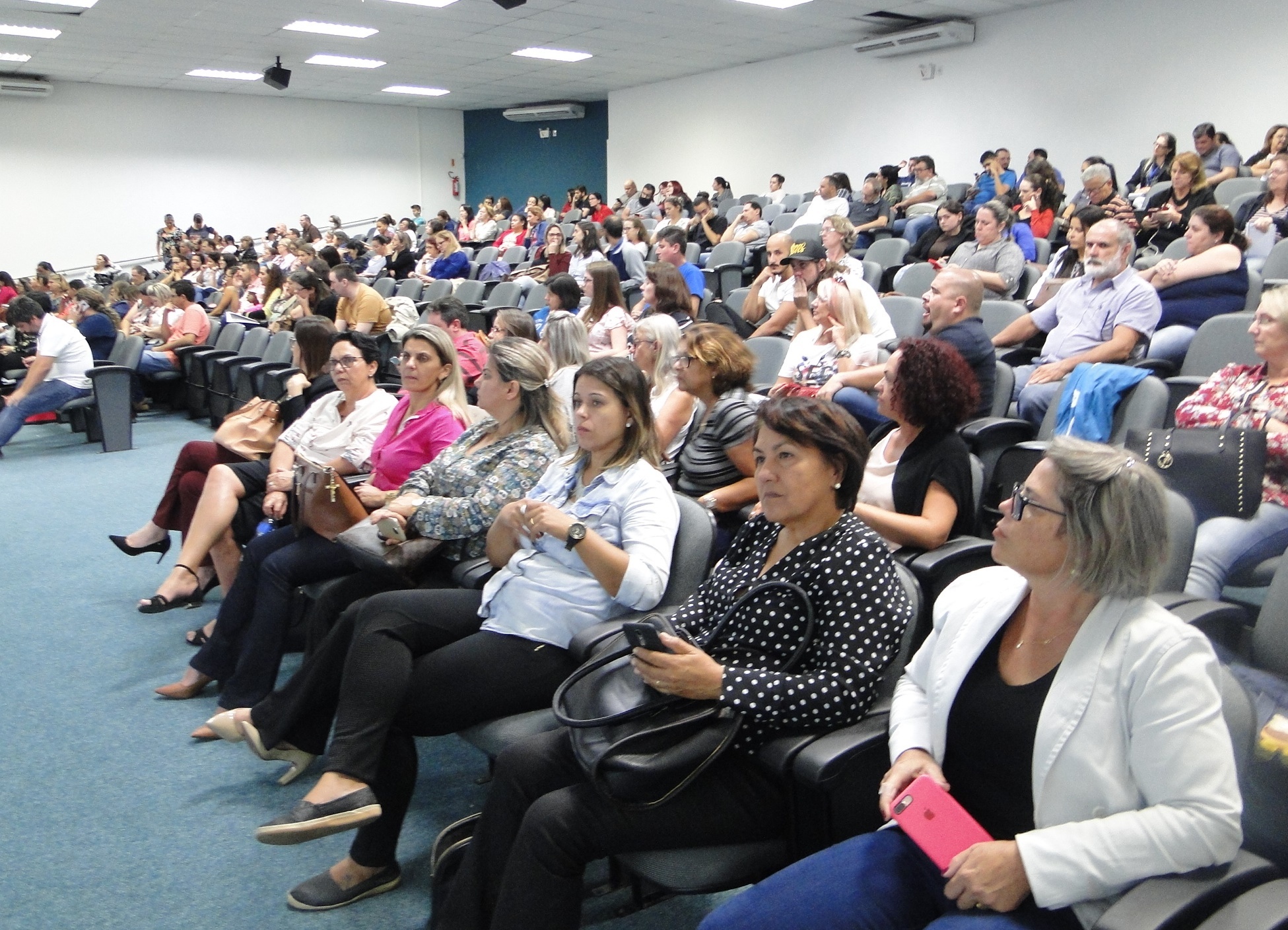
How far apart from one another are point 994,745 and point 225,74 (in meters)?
15.3

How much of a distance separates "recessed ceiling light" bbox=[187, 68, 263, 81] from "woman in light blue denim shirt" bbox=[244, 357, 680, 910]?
1378 centimetres

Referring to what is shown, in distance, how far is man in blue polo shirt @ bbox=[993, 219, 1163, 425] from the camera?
365 cm

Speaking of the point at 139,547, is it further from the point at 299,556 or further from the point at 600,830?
the point at 600,830

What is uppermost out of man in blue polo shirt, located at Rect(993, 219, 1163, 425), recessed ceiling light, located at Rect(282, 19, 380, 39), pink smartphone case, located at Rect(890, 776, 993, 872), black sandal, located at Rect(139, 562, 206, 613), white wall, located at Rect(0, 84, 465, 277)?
recessed ceiling light, located at Rect(282, 19, 380, 39)

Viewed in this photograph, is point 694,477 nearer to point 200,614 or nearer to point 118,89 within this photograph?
point 200,614

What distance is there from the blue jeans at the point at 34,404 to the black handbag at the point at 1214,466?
6664 mm

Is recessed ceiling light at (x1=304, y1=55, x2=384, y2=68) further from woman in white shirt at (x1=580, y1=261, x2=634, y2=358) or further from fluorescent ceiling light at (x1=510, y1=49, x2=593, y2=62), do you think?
woman in white shirt at (x1=580, y1=261, x2=634, y2=358)

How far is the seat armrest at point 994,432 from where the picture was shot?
117 inches

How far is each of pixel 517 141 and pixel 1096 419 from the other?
16.7m

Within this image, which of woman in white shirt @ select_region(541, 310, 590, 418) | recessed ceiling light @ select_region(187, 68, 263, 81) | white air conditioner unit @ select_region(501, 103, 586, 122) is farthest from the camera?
white air conditioner unit @ select_region(501, 103, 586, 122)

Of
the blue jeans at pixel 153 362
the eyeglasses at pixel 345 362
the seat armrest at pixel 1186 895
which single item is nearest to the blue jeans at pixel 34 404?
the blue jeans at pixel 153 362

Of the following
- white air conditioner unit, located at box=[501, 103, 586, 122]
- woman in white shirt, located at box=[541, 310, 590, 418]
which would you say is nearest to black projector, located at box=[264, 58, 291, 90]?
white air conditioner unit, located at box=[501, 103, 586, 122]

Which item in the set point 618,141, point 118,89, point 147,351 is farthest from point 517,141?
point 147,351

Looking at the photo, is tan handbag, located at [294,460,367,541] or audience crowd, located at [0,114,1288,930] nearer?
audience crowd, located at [0,114,1288,930]
